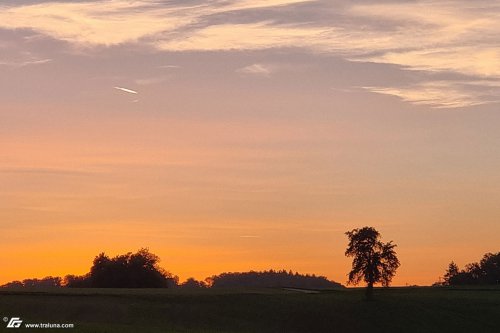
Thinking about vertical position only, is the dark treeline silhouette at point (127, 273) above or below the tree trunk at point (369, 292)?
above

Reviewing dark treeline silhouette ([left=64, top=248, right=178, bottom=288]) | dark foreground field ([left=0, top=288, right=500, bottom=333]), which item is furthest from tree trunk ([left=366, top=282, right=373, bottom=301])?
dark treeline silhouette ([left=64, top=248, right=178, bottom=288])

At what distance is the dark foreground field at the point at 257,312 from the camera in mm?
99812

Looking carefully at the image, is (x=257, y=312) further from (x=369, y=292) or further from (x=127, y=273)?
(x=127, y=273)

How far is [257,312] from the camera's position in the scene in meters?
107

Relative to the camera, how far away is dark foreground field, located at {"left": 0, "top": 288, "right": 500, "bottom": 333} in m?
99.8

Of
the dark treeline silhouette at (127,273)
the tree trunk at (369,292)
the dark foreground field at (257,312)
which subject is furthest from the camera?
the dark treeline silhouette at (127,273)

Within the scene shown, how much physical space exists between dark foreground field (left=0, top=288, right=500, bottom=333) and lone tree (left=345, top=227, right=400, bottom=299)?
15.9 feet

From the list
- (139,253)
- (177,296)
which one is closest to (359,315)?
(177,296)

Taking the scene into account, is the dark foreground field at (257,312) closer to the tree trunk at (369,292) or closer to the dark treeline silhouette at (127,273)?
the tree trunk at (369,292)

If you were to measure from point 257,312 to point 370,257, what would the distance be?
884 inches

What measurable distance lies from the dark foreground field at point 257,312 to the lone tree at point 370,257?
4840 mm

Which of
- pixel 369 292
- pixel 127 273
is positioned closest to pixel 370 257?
pixel 369 292

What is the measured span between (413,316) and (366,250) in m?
16.4

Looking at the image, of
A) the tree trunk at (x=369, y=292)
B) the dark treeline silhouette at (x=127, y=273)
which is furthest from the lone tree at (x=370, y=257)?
the dark treeline silhouette at (x=127, y=273)
